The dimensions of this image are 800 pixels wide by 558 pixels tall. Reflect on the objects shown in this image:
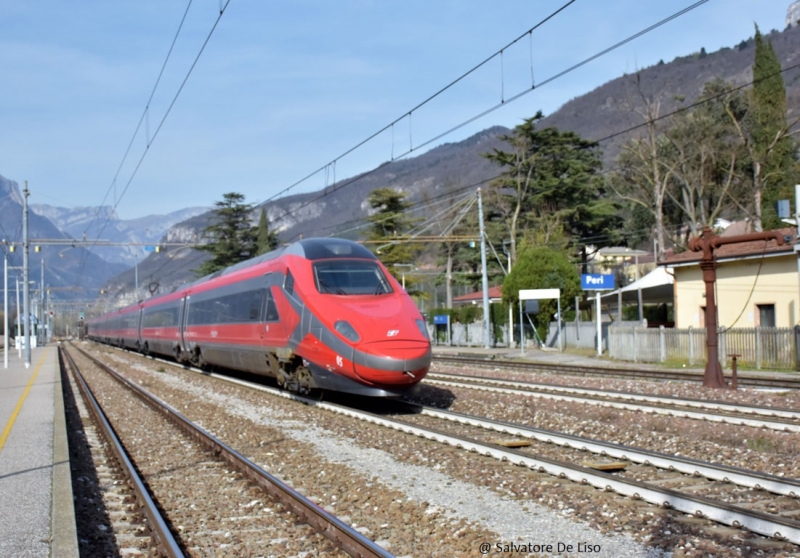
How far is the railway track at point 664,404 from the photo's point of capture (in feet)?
40.3

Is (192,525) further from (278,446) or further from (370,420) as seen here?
(370,420)

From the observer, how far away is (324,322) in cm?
1440

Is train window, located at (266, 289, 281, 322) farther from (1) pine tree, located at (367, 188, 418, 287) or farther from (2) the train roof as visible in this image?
(1) pine tree, located at (367, 188, 418, 287)

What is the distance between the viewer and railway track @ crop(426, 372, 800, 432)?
12.3 metres

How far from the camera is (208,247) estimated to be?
68750 millimetres

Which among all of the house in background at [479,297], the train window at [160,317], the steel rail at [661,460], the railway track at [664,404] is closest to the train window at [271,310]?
the railway track at [664,404]

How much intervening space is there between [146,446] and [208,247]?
57.9 metres

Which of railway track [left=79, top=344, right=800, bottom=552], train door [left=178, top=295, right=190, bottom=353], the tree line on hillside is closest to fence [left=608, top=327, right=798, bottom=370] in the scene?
the tree line on hillside

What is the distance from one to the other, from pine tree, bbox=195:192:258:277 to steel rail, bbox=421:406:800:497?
60.7 meters

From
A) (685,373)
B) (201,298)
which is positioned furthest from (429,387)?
(201,298)

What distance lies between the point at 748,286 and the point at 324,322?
19.3 meters

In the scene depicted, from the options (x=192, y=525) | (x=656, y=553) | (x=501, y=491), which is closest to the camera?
(x=656, y=553)

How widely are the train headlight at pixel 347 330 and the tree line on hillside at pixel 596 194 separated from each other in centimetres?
2751

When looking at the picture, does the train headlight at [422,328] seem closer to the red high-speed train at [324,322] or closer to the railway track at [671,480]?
the red high-speed train at [324,322]
